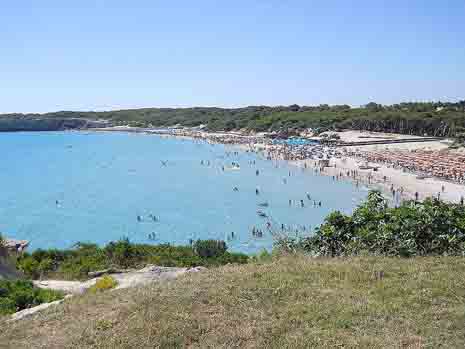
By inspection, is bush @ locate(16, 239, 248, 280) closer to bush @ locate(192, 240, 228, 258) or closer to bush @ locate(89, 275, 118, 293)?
bush @ locate(192, 240, 228, 258)

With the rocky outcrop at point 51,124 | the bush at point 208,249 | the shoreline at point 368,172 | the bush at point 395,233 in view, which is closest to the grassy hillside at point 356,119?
the shoreline at point 368,172

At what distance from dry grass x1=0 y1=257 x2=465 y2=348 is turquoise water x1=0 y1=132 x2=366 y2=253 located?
724 inches

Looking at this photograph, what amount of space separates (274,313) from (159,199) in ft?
118

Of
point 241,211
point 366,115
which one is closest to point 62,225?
point 241,211

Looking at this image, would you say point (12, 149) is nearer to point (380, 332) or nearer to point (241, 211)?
point (241, 211)

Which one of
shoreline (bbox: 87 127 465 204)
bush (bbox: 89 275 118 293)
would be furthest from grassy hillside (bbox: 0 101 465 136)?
bush (bbox: 89 275 118 293)

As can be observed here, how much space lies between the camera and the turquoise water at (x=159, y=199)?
30.5 m

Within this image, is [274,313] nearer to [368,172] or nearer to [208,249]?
[208,249]

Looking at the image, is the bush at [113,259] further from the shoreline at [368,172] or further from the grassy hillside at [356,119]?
the grassy hillside at [356,119]

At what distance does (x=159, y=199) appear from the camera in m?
41.1

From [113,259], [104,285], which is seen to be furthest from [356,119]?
[104,285]

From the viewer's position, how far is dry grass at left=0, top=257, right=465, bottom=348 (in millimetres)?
5324

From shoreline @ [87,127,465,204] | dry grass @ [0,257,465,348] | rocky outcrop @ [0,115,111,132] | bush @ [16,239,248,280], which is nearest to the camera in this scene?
dry grass @ [0,257,465,348]

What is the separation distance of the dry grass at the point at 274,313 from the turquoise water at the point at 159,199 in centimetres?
1839
